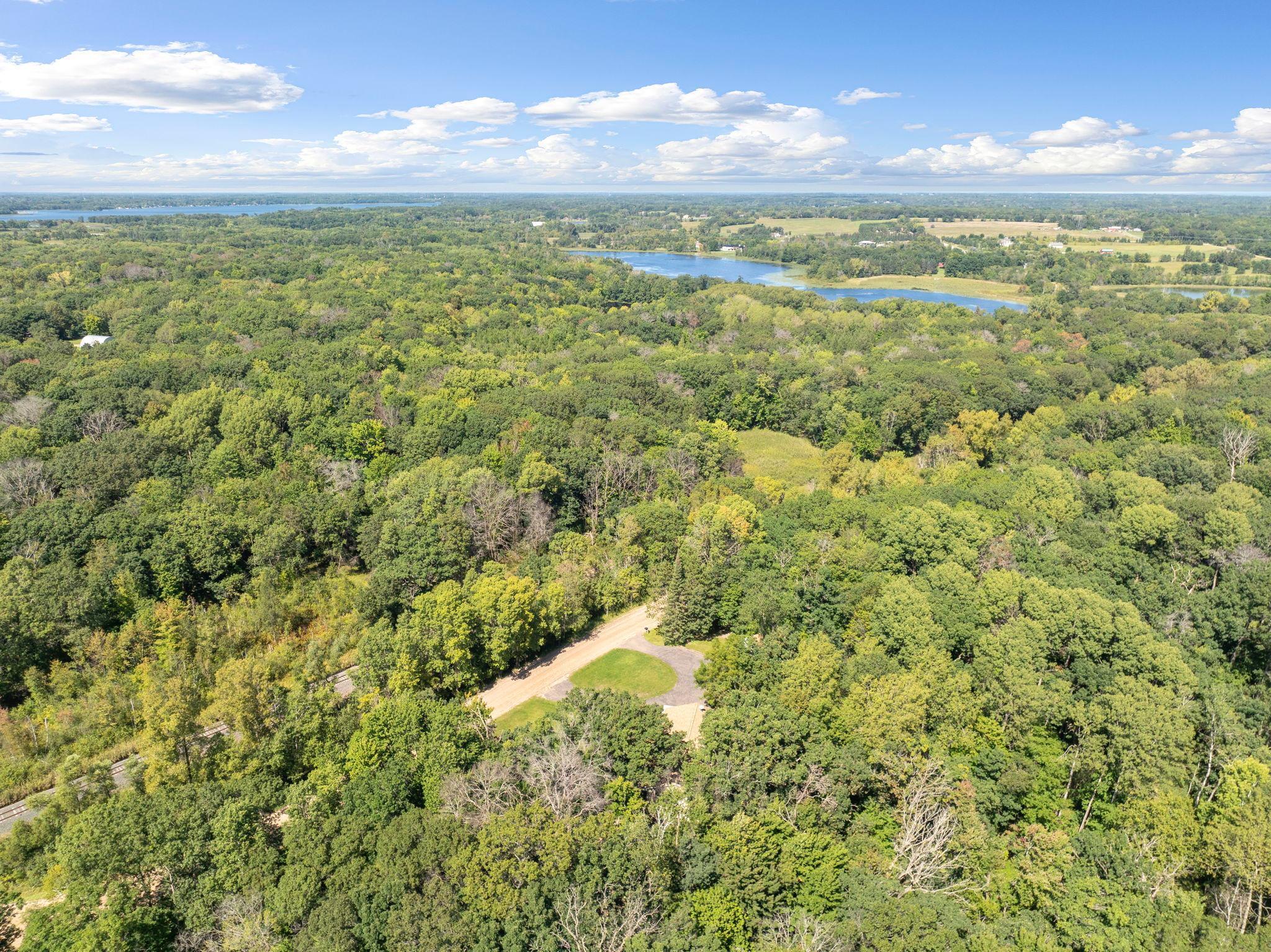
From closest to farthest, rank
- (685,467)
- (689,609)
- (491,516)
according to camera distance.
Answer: (689,609), (491,516), (685,467)

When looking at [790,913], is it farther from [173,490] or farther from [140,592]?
[173,490]

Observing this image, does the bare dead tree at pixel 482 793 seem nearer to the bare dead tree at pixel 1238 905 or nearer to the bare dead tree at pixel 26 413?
the bare dead tree at pixel 1238 905

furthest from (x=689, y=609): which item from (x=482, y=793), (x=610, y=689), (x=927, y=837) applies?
(x=927, y=837)

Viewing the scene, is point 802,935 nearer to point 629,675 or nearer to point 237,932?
point 237,932

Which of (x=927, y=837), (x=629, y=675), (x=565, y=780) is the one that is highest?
(x=565, y=780)

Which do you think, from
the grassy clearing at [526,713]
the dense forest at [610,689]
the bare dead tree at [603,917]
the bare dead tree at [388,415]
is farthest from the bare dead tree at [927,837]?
the bare dead tree at [388,415]

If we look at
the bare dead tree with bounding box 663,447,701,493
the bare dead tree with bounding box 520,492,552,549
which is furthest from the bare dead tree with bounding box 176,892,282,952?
the bare dead tree with bounding box 663,447,701,493
